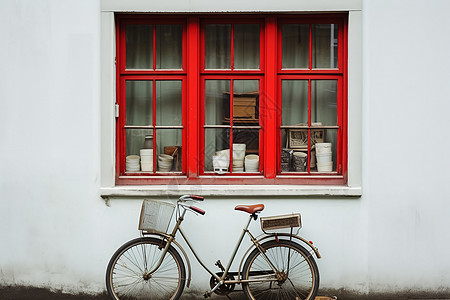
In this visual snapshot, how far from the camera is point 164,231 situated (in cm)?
586

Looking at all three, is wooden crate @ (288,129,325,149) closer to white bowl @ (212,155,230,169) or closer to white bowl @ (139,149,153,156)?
white bowl @ (212,155,230,169)

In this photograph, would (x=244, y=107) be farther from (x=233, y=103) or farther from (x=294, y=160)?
(x=294, y=160)

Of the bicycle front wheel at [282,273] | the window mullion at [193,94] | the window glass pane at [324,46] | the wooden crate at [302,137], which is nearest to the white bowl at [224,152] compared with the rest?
the window mullion at [193,94]

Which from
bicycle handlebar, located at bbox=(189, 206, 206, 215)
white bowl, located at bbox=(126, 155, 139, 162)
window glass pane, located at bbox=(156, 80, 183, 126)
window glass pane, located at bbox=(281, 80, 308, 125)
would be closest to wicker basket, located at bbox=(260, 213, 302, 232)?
bicycle handlebar, located at bbox=(189, 206, 206, 215)

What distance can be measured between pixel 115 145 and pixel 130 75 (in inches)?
33.3

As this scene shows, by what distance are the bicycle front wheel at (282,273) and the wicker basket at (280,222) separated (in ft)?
0.70

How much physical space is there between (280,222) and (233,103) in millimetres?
1603

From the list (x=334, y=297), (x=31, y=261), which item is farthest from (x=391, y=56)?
(x=31, y=261)

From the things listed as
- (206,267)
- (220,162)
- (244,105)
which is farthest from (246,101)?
(206,267)

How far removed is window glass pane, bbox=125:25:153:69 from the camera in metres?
6.61

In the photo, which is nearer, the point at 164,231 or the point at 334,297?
the point at 164,231

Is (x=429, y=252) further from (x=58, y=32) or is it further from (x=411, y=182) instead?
(x=58, y=32)

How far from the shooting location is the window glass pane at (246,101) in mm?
6617

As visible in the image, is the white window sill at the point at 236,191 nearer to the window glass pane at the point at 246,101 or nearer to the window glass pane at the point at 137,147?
the window glass pane at the point at 137,147
